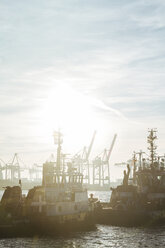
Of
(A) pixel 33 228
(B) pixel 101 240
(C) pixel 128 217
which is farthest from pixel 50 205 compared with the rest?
(C) pixel 128 217

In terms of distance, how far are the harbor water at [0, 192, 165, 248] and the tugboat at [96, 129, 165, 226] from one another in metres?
4.94

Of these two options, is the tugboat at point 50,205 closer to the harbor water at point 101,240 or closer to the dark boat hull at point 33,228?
the dark boat hull at point 33,228

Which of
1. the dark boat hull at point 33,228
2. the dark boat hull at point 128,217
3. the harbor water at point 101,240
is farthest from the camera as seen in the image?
the dark boat hull at point 128,217

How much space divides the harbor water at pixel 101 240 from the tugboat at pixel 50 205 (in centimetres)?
173

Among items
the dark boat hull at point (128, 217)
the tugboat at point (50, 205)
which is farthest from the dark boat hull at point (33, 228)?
the dark boat hull at point (128, 217)

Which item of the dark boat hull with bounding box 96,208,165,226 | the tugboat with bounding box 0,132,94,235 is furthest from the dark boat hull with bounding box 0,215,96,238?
the dark boat hull with bounding box 96,208,165,226

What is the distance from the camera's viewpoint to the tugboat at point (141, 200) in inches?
2180

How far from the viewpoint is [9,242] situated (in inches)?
1642

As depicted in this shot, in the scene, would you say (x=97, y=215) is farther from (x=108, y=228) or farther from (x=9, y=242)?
(x=9, y=242)

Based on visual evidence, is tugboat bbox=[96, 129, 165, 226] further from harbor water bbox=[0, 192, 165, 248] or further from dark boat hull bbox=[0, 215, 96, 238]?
dark boat hull bbox=[0, 215, 96, 238]

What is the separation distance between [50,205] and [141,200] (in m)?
19.9

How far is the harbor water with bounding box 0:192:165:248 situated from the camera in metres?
40.8

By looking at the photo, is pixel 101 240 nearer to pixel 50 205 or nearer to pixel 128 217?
pixel 50 205

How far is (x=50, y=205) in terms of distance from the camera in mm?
45781
